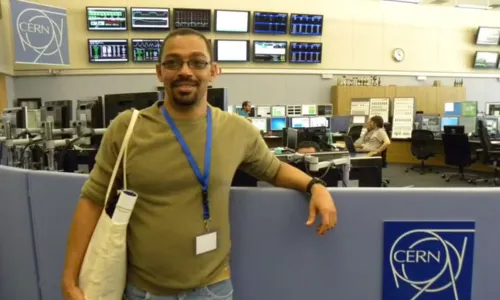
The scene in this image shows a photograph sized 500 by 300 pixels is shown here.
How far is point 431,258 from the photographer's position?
1.41 m

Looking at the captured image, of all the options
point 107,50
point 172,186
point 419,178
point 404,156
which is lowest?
point 419,178

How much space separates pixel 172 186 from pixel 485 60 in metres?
12.8

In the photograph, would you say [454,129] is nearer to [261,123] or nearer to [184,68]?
[261,123]

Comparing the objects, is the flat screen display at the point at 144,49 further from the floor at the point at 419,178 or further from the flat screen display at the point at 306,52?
the floor at the point at 419,178

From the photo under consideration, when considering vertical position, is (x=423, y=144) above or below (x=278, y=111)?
below

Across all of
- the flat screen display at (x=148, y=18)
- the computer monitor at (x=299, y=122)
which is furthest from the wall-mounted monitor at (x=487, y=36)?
the flat screen display at (x=148, y=18)

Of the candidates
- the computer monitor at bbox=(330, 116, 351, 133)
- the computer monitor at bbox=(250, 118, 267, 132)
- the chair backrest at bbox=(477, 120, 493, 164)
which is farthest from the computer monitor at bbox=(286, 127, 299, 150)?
the computer monitor at bbox=(330, 116, 351, 133)

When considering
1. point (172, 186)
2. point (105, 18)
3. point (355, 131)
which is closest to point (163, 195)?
point (172, 186)

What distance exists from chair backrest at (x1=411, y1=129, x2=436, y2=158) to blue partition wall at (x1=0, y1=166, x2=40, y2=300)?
7.56 metres

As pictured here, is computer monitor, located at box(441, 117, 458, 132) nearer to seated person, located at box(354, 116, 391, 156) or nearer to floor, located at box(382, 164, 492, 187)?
floor, located at box(382, 164, 492, 187)

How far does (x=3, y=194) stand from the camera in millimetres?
2020

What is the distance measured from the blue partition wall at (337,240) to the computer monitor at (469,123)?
8027 mm

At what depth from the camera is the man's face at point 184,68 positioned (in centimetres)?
119

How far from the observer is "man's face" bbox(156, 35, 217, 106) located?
1.19m
